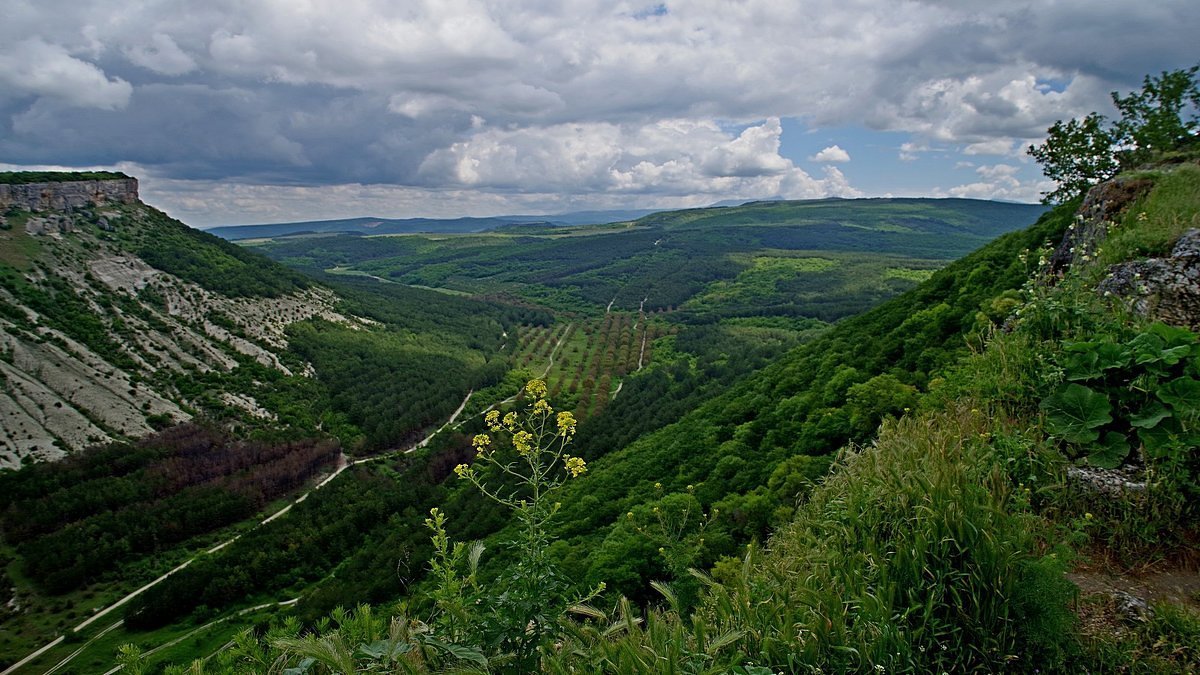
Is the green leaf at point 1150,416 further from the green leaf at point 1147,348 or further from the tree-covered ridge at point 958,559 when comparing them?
the green leaf at point 1147,348

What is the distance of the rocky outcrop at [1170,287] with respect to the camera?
7.26 meters

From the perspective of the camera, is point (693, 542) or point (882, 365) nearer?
point (693, 542)

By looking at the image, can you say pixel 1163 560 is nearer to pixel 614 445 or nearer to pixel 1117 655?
pixel 1117 655

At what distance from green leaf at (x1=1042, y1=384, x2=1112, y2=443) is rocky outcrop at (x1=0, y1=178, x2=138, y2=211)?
147 meters

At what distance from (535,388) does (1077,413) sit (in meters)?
5.95

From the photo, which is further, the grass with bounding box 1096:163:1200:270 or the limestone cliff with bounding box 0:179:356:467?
the limestone cliff with bounding box 0:179:356:467

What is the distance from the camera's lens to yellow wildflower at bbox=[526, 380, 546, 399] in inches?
238

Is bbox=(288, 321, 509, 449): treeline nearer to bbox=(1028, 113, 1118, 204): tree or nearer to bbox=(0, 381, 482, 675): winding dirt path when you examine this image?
bbox=(0, 381, 482, 675): winding dirt path

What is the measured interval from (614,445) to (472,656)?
59.9 meters

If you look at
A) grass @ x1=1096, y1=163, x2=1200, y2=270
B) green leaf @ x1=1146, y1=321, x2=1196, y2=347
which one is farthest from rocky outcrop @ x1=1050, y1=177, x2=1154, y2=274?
green leaf @ x1=1146, y1=321, x2=1196, y2=347

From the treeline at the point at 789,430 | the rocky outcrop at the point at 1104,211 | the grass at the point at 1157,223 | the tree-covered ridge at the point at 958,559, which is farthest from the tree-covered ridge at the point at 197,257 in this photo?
the grass at the point at 1157,223

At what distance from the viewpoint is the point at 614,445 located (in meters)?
62.9

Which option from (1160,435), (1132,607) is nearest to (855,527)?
(1132,607)

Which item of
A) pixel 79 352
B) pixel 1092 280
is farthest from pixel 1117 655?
pixel 79 352
